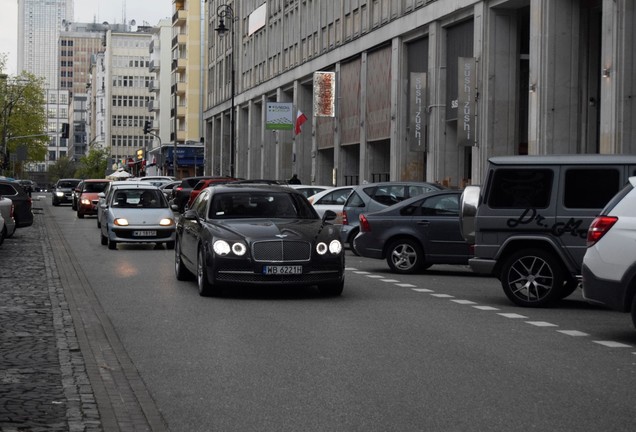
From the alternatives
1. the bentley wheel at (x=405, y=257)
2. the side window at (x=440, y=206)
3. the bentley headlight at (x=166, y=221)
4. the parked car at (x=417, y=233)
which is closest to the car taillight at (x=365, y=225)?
the parked car at (x=417, y=233)

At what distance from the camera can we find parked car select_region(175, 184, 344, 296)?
16.3 m

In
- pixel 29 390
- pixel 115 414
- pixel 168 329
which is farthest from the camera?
pixel 168 329

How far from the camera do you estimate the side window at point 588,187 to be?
1573 cm

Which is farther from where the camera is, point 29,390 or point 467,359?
point 467,359

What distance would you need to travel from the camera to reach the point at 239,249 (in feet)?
53.8

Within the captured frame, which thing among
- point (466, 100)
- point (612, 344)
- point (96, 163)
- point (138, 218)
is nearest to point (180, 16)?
point (96, 163)

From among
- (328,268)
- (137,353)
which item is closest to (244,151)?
(328,268)

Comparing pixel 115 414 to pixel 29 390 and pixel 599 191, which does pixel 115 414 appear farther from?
pixel 599 191

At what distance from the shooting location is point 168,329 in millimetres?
12875

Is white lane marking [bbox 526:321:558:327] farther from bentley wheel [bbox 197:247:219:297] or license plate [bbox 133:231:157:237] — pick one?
license plate [bbox 133:231:157:237]

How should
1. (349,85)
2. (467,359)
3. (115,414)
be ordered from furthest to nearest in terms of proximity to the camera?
(349,85), (467,359), (115,414)

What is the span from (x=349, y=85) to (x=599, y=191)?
138 ft

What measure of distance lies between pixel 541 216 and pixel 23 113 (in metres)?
107

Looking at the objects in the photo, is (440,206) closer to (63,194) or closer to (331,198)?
(331,198)
